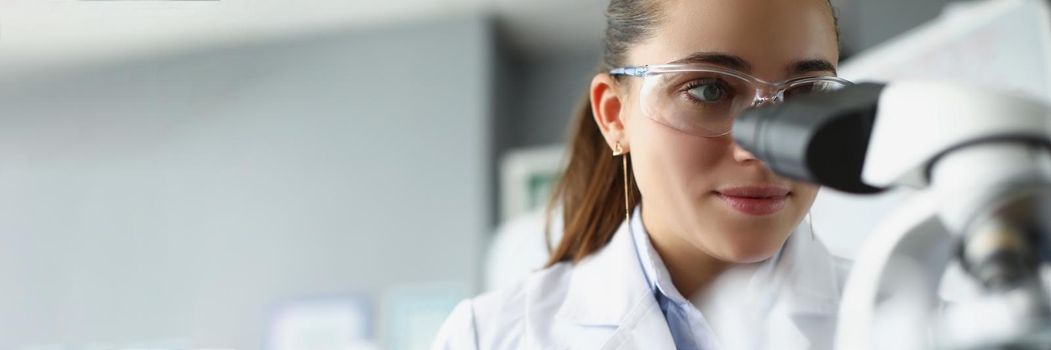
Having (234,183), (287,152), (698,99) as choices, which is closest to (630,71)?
(698,99)

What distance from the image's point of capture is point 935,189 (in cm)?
23

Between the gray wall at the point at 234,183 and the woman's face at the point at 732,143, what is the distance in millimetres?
249

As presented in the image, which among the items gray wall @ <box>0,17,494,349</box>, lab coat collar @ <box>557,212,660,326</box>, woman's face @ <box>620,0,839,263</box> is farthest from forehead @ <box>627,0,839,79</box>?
gray wall @ <box>0,17,494,349</box>

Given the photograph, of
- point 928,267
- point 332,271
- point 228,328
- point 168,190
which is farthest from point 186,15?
point 332,271

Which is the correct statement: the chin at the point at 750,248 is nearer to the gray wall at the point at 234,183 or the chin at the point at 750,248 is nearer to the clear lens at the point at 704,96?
the clear lens at the point at 704,96

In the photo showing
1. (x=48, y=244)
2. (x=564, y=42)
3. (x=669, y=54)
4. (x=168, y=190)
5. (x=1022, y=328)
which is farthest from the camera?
(x=168, y=190)

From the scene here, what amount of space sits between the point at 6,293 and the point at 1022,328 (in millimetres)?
443

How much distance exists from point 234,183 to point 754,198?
1.38 metres

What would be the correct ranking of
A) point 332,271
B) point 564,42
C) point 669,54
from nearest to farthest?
point 669,54 → point 564,42 → point 332,271

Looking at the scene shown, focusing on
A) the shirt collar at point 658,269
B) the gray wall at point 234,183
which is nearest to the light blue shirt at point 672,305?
the shirt collar at point 658,269

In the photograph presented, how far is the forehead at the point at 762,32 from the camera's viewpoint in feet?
0.99

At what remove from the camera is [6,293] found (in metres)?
0.48

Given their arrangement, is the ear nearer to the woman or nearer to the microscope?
the woman

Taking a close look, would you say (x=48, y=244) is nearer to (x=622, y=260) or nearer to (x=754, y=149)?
(x=622, y=260)
